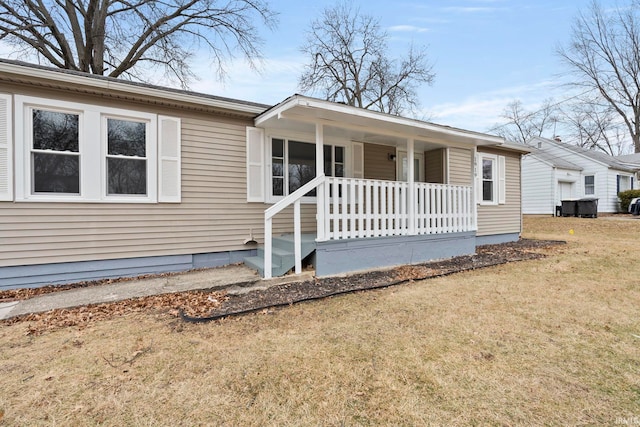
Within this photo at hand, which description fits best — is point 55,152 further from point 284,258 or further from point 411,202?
point 411,202

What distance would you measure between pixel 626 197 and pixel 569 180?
10.5 feet

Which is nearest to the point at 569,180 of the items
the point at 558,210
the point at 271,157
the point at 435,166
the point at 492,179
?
the point at 558,210

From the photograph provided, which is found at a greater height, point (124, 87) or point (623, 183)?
point (124, 87)

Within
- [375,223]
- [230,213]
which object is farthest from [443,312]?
[230,213]

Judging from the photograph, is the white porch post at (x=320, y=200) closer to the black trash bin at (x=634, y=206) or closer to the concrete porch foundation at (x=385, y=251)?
the concrete porch foundation at (x=385, y=251)

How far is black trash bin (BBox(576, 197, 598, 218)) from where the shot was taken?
1541 centimetres

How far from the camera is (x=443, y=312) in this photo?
3.51m

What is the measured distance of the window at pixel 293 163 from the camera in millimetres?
6512

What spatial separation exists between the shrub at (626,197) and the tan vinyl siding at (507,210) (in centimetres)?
1371

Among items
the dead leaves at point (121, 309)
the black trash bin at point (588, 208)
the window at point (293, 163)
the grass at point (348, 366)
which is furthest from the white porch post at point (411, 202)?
the black trash bin at point (588, 208)

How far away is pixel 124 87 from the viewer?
490 cm

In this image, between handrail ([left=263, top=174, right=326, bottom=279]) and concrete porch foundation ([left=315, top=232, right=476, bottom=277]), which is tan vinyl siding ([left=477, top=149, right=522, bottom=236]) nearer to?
concrete porch foundation ([left=315, top=232, right=476, bottom=277])

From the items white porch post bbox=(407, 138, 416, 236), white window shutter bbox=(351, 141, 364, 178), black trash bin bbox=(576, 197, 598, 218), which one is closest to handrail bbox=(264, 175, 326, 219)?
white porch post bbox=(407, 138, 416, 236)

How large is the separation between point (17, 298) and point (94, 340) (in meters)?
2.44
